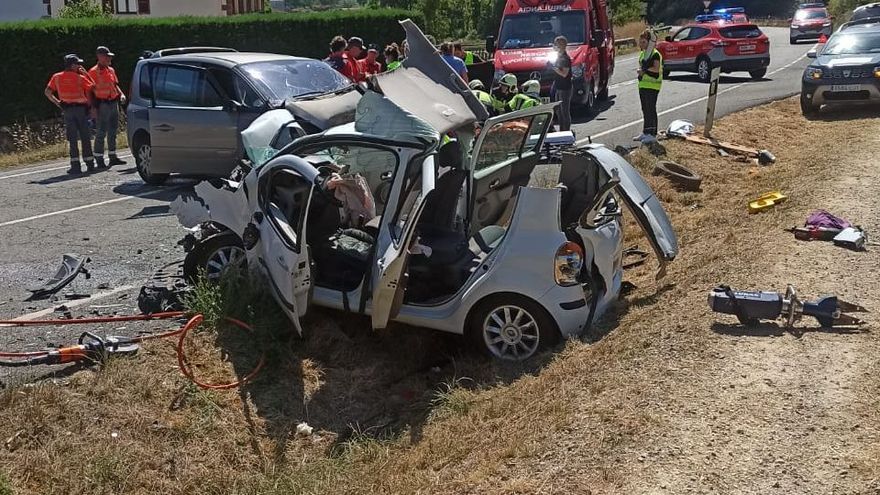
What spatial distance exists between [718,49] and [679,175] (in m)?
13.8

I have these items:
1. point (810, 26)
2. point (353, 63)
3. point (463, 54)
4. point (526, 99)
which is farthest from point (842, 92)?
point (810, 26)

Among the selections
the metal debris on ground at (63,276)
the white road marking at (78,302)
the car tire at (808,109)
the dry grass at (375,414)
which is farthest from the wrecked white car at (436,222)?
the car tire at (808,109)

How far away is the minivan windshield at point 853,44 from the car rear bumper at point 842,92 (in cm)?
84

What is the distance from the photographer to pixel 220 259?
766cm

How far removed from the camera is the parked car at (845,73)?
15.2 metres

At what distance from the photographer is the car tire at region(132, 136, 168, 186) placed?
1258 centimetres

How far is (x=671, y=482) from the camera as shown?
14.9 feet

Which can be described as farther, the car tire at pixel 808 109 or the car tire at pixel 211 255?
the car tire at pixel 808 109

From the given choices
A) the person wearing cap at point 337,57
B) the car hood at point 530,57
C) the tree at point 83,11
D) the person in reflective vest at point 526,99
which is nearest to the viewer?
the person in reflective vest at point 526,99

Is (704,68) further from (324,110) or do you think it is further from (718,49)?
(324,110)

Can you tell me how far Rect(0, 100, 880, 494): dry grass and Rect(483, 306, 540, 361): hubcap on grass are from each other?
0.16m

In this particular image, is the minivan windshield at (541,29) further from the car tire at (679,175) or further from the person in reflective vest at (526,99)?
the car tire at (679,175)

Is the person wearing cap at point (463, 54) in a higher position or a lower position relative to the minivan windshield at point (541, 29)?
lower

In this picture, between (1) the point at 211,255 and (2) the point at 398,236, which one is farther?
(1) the point at 211,255
